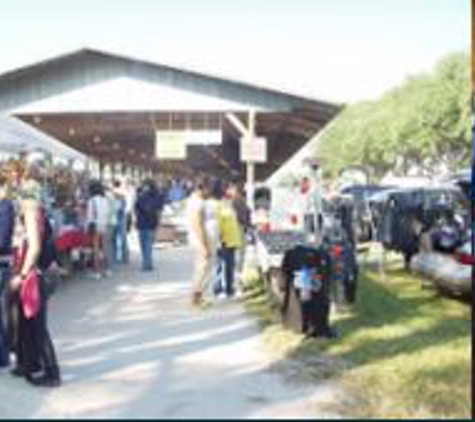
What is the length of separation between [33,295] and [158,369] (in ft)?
4.72

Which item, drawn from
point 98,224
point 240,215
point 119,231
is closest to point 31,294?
point 240,215

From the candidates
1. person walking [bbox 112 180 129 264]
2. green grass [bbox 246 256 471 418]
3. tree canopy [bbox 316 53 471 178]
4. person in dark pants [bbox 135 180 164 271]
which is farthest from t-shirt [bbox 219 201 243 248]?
tree canopy [bbox 316 53 471 178]

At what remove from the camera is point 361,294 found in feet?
51.8

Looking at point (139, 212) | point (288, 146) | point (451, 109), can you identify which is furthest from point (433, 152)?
point (139, 212)

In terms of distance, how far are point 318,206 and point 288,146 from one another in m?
25.6

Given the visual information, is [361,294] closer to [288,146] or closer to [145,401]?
[145,401]

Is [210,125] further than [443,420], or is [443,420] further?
[210,125]

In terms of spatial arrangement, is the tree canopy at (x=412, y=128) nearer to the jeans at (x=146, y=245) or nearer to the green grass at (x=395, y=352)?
the jeans at (x=146, y=245)

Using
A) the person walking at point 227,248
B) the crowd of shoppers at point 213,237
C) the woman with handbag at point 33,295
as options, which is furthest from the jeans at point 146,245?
the woman with handbag at point 33,295

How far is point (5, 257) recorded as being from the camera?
965cm

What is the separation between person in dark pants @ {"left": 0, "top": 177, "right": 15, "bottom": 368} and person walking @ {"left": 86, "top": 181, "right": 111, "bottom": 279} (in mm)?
8785

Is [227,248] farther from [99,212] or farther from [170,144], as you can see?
[170,144]

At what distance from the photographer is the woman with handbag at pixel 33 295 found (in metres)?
8.99

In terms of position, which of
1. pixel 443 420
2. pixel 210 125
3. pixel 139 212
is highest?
pixel 210 125
